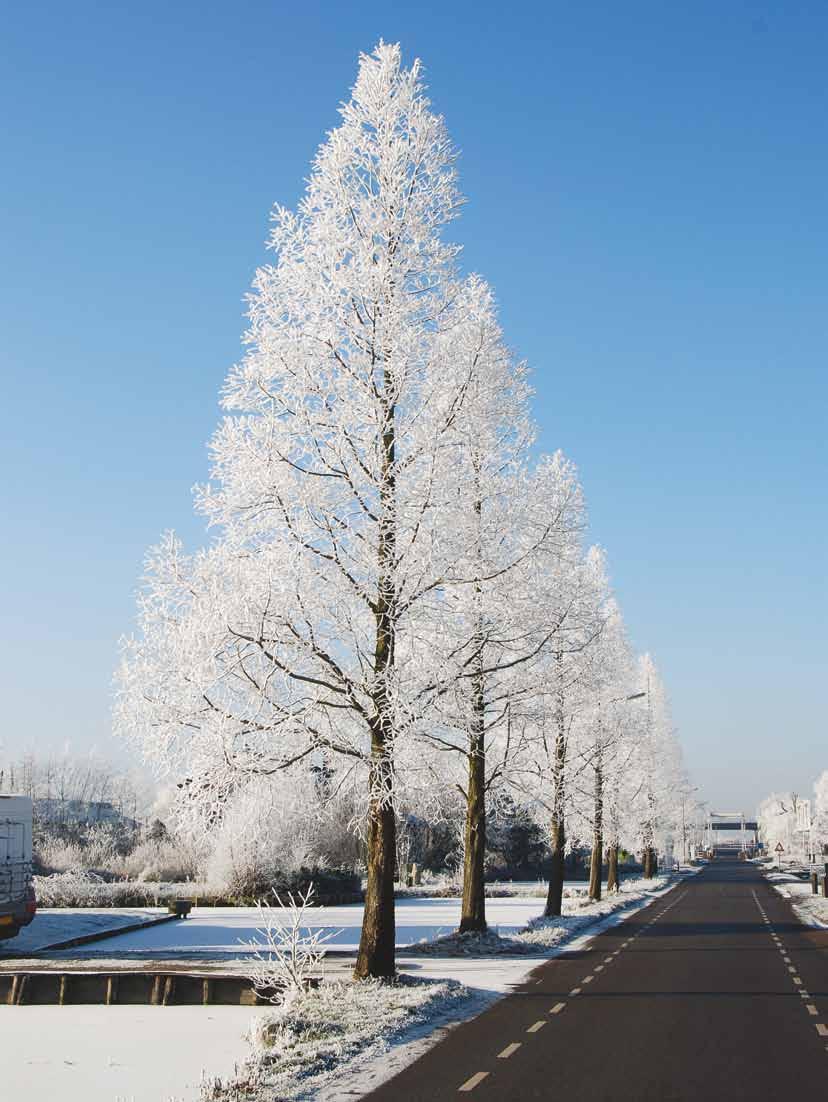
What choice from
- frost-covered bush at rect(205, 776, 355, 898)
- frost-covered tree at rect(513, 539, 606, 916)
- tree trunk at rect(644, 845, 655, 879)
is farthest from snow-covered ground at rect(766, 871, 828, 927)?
frost-covered bush at rect(205, 776, 355, 898)

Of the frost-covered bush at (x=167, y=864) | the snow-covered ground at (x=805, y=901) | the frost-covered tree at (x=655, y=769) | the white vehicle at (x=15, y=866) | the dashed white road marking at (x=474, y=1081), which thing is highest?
the frost-covered tree at (x=655, y=769)

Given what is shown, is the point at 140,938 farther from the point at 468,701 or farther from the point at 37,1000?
the point at 468,701

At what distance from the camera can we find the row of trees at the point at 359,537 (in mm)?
14969

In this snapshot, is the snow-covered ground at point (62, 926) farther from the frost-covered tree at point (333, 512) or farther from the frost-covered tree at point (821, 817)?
the frost-covered tree at point (821, 817)

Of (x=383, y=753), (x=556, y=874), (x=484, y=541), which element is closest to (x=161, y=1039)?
(x=383, y=753)

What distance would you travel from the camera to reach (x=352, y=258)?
16.6 metres

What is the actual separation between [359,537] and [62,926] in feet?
55.6

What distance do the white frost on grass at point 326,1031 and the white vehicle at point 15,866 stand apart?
9.54 metres

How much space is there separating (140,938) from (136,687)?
1433 cm

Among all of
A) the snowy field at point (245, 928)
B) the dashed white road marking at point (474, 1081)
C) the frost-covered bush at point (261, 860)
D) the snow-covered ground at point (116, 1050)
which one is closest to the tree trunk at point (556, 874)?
the snowy field at point (245, 928)

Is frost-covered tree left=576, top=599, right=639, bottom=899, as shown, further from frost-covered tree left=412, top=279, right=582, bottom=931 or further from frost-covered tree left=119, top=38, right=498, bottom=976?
frost-covered tree left=119, top=38, right=498, bottom=976

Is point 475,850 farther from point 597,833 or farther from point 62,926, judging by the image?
point 597,833

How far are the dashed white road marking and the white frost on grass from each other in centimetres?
125

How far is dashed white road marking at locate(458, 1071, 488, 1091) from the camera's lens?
33.0ft
